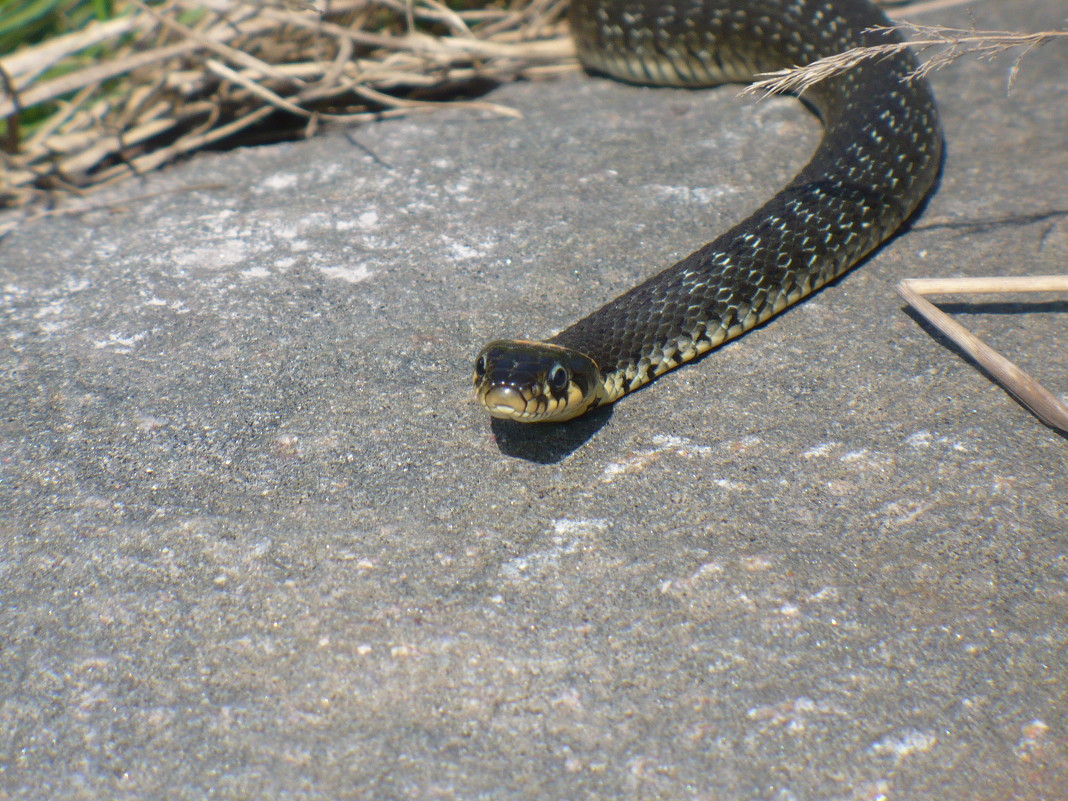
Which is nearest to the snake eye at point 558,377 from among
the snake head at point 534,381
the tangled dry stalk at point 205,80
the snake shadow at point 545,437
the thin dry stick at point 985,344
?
the snake head at point 534,381

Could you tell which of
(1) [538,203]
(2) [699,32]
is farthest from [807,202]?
(2) [699,32]

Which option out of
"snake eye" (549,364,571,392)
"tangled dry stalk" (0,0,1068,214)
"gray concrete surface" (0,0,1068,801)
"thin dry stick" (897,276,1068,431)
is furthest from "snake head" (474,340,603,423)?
"tangled dry stalk" (0,0,1068,214)

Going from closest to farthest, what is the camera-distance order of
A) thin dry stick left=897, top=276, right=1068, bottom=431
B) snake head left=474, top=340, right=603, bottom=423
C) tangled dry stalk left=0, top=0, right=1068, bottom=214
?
snake head left=474, top=340, right=603, bottom=423 < thin dry stick left=897, top=276, right=1068, bottom=431 < tangled dry stalk left=0, top=0, right=1068, bottom=214

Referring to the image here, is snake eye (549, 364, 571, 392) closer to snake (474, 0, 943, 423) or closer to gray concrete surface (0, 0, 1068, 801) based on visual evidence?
snake (474, 0, 943, 423)

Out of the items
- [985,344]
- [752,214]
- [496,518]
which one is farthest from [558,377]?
[985,344]

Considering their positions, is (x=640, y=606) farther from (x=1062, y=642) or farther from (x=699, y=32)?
(x=699, y=32)

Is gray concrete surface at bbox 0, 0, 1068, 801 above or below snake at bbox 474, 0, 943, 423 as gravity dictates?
below
